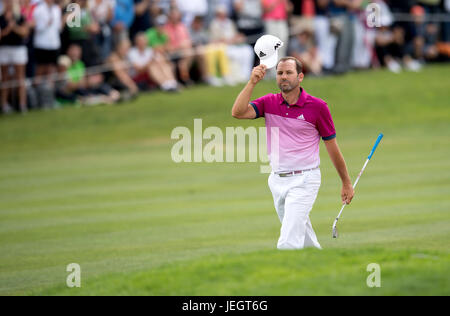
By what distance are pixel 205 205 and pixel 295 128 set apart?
6.00 meters

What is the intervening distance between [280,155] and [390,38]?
23747mm

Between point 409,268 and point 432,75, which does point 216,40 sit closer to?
point 432,75

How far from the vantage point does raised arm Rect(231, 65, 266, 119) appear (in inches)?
332

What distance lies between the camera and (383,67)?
32312mm

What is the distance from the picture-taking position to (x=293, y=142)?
893 centimetres

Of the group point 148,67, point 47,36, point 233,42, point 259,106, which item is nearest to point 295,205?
point 259,106

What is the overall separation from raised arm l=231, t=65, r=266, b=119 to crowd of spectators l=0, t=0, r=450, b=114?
14471 millimetres

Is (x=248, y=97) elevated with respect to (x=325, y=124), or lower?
elevated

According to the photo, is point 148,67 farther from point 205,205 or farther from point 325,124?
point 325,124

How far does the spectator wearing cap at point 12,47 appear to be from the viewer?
72.2 feet

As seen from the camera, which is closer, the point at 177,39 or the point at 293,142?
the point at 293,142

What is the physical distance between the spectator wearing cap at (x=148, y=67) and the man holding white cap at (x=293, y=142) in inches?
650

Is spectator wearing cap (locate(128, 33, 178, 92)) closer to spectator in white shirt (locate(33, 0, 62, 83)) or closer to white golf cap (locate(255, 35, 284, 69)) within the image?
spectator in white shirt (locate(33, 0, 62, 83))
